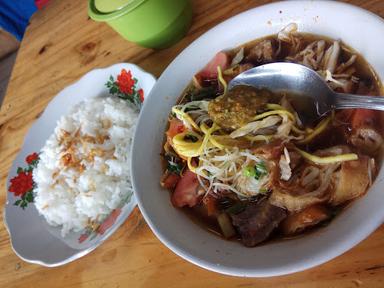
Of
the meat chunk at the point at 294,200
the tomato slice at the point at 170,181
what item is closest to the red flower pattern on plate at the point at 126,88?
the tomato slice at the point at 170,181

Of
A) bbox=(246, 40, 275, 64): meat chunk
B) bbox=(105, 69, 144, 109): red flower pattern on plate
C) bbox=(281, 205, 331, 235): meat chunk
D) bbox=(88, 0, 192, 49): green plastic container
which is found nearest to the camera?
bbox=(281, 205, 331, 235): meat chunk

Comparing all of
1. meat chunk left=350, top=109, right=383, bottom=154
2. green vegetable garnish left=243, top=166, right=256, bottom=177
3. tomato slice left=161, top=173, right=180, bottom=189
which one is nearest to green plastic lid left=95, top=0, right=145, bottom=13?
tomato slice left=161, top=173, right=180, bottom=189

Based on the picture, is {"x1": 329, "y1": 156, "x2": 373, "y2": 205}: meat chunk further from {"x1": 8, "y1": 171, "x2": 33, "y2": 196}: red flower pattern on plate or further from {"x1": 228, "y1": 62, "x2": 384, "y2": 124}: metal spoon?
{"x1": 8, "y1": 171, "x2": 33, "y2": 196}: red flower pattern on plate

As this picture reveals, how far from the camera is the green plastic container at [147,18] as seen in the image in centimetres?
142

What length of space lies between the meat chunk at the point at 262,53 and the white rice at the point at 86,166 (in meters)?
0.56

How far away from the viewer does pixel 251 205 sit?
1.10 meters

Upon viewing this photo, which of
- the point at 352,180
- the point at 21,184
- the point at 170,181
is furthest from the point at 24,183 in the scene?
the point at 352,180

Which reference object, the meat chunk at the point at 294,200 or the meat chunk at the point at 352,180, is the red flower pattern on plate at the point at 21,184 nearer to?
the meat chunk at the point at 294,200

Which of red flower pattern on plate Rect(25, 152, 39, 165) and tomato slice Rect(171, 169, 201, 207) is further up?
tomato slice Rect(171, 169, 201, 207)

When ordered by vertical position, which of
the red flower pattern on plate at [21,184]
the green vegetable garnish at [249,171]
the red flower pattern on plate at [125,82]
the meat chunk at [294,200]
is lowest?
the red flower pattern on plate at [21,184]

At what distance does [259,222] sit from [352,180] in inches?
9.9

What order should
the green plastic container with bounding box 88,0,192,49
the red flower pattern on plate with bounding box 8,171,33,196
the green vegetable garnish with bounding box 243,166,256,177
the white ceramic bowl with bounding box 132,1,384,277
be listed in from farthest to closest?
the red flower pattern on plate with bounding box 8,171,33,196
the green plastic container with bounding box 88,0,192,49
the green vegetable garnish with bounding box 243,166,256,177
the white ceramic bowl with bounding box 132,1,384,277

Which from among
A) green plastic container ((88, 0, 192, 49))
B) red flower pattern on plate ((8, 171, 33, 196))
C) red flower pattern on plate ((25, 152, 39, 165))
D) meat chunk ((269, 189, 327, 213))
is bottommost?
red flower pattern on plate ((8, 171, 33, 196))

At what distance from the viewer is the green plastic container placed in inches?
56.1
